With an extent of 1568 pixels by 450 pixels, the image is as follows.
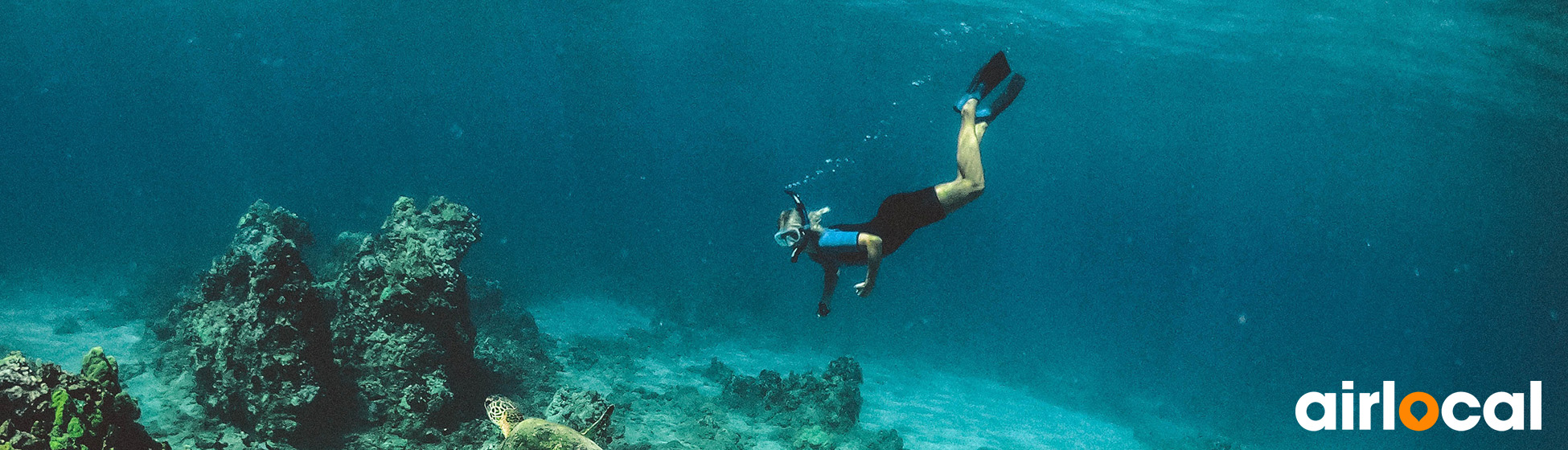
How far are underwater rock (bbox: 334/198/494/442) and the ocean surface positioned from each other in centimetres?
736

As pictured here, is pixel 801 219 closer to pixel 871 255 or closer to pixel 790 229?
pixel 790 229

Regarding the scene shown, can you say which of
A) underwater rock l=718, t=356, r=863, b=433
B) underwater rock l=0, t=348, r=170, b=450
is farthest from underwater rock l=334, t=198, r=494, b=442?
underwater rock l=718, t=356, r=863, b=433

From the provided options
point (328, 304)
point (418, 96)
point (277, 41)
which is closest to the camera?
point (328, 304)

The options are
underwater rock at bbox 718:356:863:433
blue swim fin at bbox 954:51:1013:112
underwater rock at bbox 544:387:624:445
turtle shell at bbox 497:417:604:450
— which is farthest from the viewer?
underwater rock at bbox 718:356:863:433

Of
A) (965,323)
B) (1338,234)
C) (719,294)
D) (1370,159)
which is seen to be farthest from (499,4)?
(1338,234)

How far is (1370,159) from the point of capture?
152 feet

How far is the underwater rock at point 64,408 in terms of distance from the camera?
363 centimetres

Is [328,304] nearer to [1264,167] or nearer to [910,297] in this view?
[910,297]

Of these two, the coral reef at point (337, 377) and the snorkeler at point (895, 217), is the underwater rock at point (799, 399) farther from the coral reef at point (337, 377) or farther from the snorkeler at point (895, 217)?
the snorkeler at point (895, 217)

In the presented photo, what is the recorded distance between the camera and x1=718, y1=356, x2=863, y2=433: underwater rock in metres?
11.8

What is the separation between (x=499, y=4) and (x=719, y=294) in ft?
106

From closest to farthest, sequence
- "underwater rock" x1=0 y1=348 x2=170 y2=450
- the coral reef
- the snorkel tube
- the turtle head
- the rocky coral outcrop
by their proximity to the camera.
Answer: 1. "underwater rock" x1=0 y1=348 x2=170 y2=450
2. the coral reef
3. the turtle head
4. the snorkel tube
5. the rocky coral outcrop

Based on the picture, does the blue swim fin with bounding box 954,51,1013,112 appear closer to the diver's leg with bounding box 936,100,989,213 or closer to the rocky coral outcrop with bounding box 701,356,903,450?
the diver's leg with bounding box 936,100,989,213

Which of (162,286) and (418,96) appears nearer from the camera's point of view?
(162,286)
